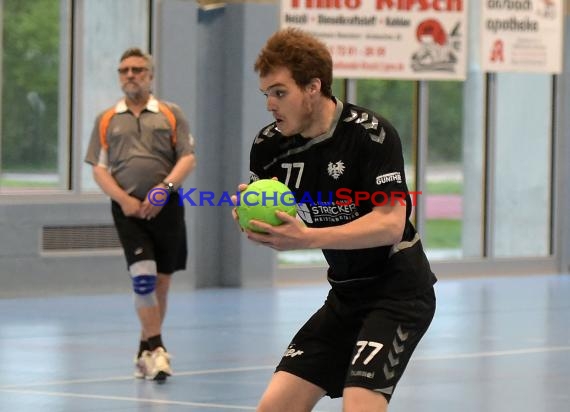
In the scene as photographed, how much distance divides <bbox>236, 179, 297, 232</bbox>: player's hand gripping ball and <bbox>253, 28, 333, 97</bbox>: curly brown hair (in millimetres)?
437

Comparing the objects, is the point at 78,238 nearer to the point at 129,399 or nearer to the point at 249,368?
the point at 249,368

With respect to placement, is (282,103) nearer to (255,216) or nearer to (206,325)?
(255,216)

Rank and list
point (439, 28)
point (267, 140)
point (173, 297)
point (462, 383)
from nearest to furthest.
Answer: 1. point (267, 140)
2. point (462, 383)
3. point (173, 297)
4. point (439, 28)

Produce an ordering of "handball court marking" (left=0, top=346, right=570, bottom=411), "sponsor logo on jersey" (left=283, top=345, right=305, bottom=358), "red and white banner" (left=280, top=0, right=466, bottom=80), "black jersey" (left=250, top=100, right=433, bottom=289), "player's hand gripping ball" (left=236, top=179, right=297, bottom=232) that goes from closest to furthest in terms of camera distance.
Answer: "player's hand gripping ball" (left=236, top=179, right=297, bottom=232) < "black jersey" (left=250, top=100, right=433, bottom=289) < "sponsor logo on jersey" (left=283, top=345, right=305, bottom=358) < "handball court marking" (left=0, top=346, right=570, bottom=411) < "red and white banner" (left=280, top=0, right=466, bottom=80)

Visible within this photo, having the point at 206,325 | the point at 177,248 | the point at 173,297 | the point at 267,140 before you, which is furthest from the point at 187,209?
the point at 267,140

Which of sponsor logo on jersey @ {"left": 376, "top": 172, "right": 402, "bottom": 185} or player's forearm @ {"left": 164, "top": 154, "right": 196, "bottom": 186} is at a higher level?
player's forearm @ {"left": 164, "top": 154, "right": 196, "bottom": 186}

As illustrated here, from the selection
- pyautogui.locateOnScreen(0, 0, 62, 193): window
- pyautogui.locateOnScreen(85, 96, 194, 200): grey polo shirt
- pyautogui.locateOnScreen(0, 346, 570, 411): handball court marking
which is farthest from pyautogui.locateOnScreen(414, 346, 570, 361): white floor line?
pyautogui.locateOnScreen(0, 0, 62, 193): window

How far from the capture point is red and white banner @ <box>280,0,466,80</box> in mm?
17609

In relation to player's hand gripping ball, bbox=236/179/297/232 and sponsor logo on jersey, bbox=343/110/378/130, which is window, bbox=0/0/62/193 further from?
player's hand gripping ball, bbox=236/179/297/232

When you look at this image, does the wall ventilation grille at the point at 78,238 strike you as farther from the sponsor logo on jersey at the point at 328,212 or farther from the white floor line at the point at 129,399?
the sponsor logo on jersey at the point at 328,212

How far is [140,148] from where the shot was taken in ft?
33.3

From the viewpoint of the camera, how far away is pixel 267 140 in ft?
18.4

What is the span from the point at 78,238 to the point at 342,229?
10.8 m

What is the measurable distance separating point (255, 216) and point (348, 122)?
2.09 feet
